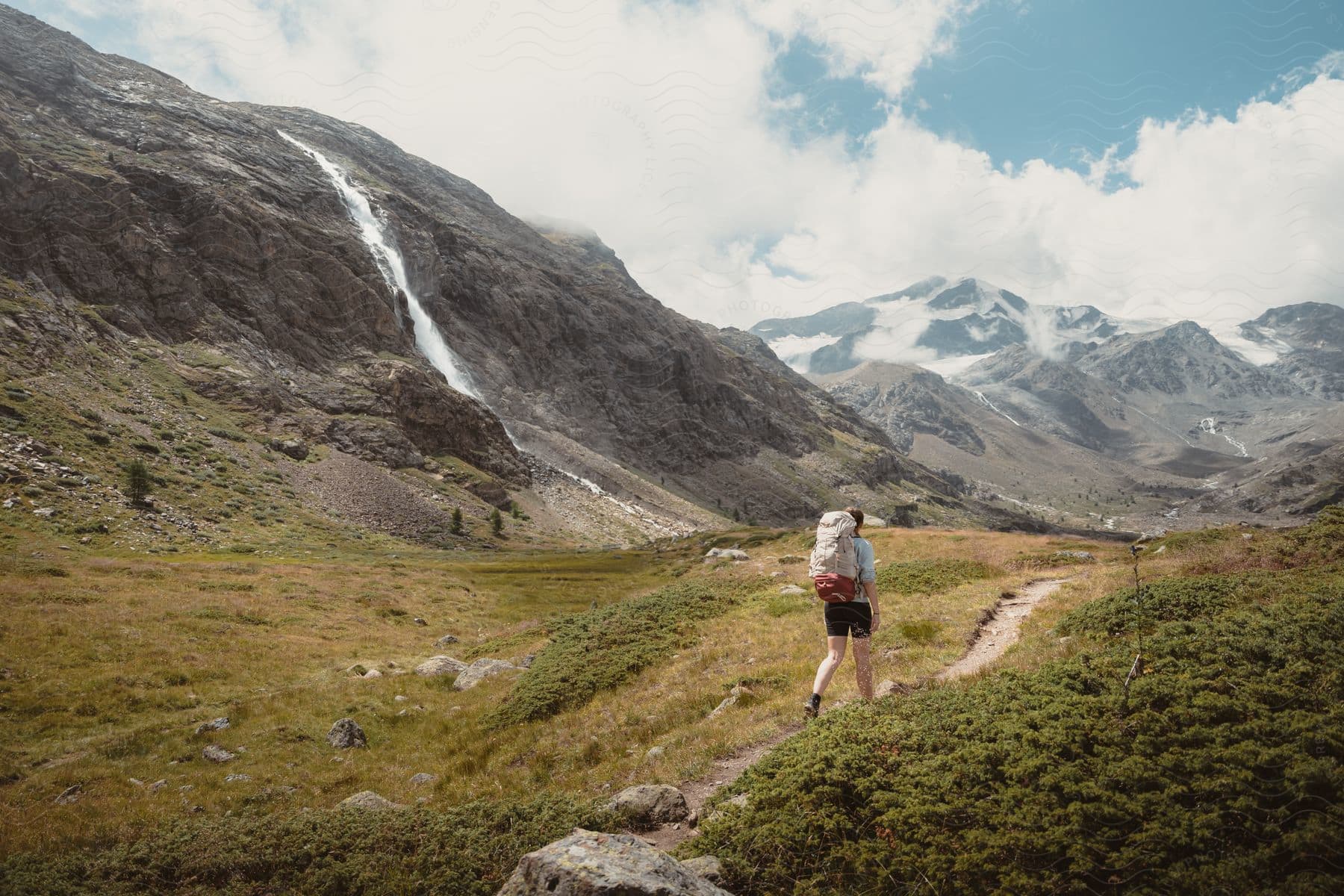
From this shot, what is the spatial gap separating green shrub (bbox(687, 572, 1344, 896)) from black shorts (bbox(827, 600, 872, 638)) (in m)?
1.34

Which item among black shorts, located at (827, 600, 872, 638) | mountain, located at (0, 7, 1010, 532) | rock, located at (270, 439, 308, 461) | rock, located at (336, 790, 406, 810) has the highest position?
mountain, located at (0, 7, 1010, 532)

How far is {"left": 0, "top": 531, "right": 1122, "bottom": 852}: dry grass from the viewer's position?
13344 millimetres

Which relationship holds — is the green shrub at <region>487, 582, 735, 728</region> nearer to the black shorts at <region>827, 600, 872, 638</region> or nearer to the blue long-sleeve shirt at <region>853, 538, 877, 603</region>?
the black shorts at <region>827, 600, 872, 638</region>

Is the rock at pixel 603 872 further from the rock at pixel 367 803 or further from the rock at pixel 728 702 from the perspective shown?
the rock at pixel 728 702

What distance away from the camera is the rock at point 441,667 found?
2411 centimetres

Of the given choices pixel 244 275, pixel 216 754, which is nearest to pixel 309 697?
pixel 216 754

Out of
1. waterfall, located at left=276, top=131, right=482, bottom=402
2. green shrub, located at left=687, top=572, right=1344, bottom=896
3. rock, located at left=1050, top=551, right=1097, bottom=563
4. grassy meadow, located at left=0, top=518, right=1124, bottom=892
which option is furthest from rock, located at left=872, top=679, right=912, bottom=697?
waterfall, located at left=276, top=131, right=482, bottom=402

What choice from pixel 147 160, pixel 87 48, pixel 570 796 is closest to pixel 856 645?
pixel 570 796

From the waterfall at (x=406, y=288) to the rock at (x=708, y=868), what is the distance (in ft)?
595

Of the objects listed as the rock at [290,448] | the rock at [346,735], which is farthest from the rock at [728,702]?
the rock at [290,448]

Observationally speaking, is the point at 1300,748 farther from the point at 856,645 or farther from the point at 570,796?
the point at 570,796

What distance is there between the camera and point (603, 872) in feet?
21.4

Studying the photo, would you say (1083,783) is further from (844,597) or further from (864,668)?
(844,597)

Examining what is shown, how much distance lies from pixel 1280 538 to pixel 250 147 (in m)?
227
